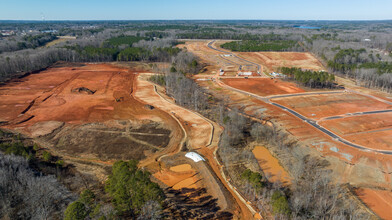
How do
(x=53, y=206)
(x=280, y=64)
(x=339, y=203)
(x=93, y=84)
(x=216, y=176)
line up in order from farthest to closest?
(x=280, y=64) < (x=93, y=84) < (x=216, y=176) < (x=339, y=203) < (x=53, y=206)

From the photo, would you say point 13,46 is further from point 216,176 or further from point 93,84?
Answer: point 216,176

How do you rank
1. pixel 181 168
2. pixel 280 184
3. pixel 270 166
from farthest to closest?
pixel 270 166
pixel 181 168
pixel 280 184

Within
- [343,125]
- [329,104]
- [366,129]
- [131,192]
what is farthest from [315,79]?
[131,192]

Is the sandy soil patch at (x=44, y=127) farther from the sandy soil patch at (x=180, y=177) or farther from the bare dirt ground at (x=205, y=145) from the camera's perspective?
the sandy soil patch at (x=180, y=177)

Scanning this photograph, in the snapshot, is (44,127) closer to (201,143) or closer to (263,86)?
(201,143)

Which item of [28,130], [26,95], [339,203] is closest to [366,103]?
[339,203]

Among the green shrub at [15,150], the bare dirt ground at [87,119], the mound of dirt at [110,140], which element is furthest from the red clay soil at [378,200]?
the green shrub at [15,150]

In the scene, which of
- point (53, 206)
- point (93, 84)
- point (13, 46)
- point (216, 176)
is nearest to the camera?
point (53, 206)

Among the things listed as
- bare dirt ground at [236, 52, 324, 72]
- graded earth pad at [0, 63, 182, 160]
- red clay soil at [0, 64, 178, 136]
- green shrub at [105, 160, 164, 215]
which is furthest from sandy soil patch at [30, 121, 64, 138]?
bare dirt ground at [236, 52, 324, 72]
